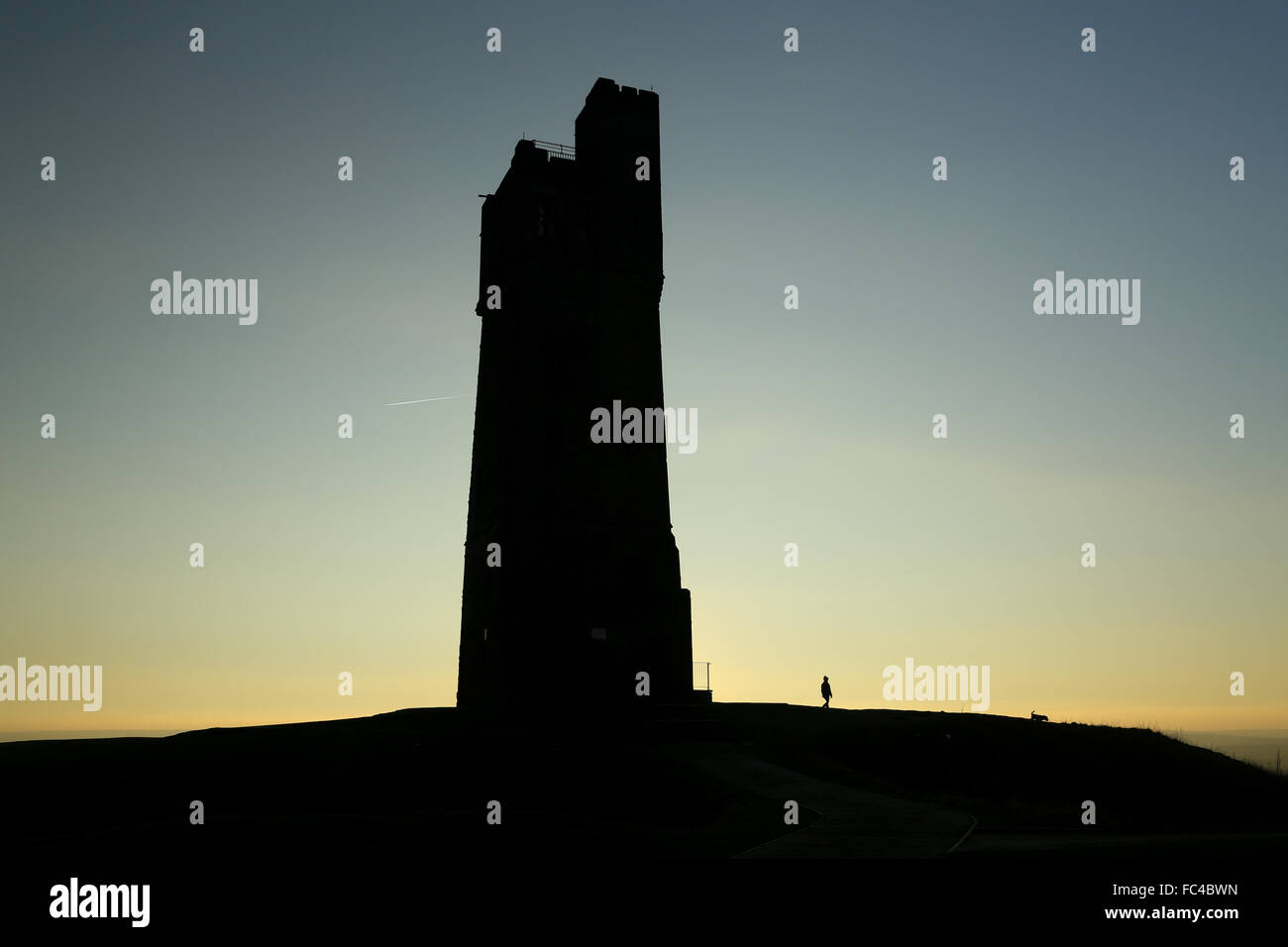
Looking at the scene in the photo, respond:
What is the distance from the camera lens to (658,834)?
71.1 feet

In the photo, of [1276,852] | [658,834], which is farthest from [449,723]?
[1276,852]

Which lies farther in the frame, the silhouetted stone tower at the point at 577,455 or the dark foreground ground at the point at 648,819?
the silhouetted stone tower at the point at 577,455

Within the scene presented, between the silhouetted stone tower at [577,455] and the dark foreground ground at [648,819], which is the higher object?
the silhouetted stone tower at [577,455]

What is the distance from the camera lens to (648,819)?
24484 mm

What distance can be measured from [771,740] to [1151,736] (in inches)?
601

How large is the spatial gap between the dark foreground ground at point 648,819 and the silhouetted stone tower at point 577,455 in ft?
11.3

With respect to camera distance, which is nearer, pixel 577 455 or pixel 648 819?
pixel 648 819

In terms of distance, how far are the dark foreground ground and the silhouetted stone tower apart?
3.46m

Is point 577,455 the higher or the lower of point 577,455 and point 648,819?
the higher

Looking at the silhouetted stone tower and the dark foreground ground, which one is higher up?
the silhouetted stone tower

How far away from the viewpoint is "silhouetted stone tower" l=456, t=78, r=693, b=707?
4038 cm

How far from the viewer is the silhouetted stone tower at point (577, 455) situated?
40375mm

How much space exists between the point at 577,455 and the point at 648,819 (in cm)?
1975
